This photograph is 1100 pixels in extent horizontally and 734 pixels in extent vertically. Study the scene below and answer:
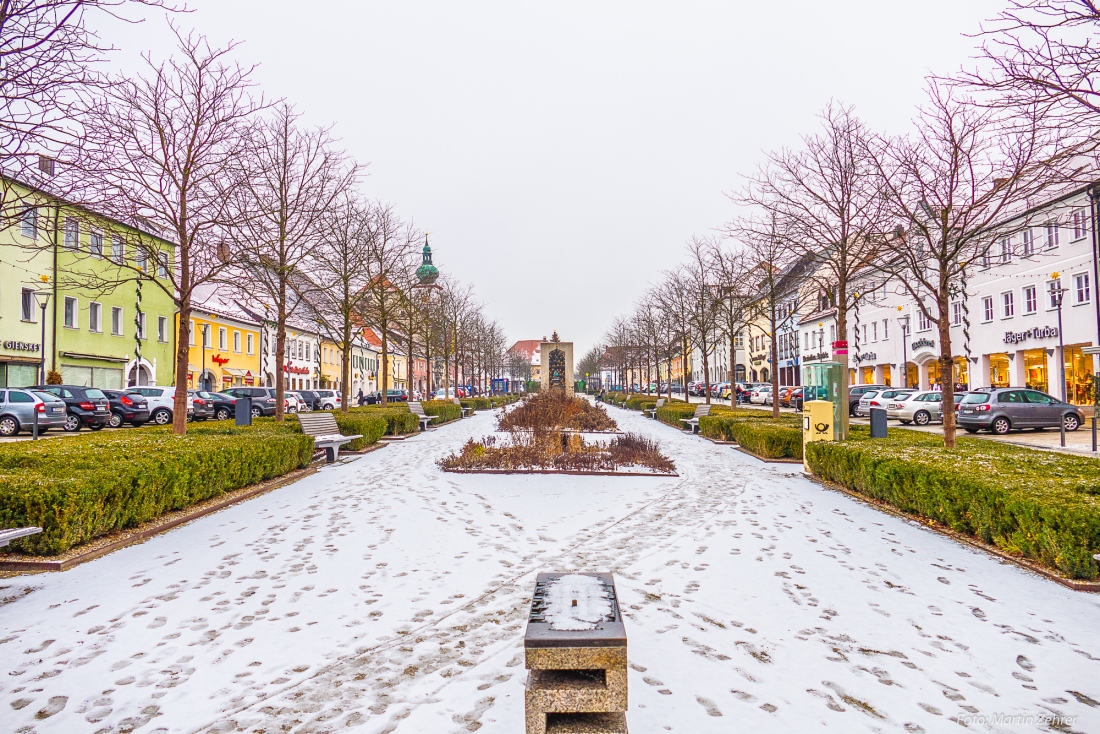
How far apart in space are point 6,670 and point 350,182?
14859 mm

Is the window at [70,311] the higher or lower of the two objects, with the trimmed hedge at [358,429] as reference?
higher

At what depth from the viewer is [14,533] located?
18.5 ft

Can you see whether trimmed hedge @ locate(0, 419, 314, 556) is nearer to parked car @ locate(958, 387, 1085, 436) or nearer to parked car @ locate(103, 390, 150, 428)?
parked car @ locate(103, 390, 150, 428)

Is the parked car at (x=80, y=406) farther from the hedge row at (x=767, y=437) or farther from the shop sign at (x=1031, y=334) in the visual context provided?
the shop sign at (x=1031, y=334)

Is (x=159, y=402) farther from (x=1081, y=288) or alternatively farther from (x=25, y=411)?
(x=1081, y=288)

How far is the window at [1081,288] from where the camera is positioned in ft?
88.3

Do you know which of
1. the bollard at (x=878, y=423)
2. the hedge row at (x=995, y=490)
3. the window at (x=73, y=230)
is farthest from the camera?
the bollard at (x=878, y=423)

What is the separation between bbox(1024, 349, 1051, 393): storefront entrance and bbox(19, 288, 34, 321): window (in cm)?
4547

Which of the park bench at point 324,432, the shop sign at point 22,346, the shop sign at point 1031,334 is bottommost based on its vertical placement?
the park bench at point 324,432

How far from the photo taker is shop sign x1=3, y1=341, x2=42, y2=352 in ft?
92.7

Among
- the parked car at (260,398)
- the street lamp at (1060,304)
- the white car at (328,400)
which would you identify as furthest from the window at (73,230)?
the street lamp at (1060,304)

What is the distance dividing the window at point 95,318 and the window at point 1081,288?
148ft

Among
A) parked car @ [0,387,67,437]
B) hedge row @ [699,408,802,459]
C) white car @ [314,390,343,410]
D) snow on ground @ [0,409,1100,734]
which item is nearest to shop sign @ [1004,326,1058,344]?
hedge row @ [699,408,802,459]

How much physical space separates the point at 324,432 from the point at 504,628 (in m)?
12.3
